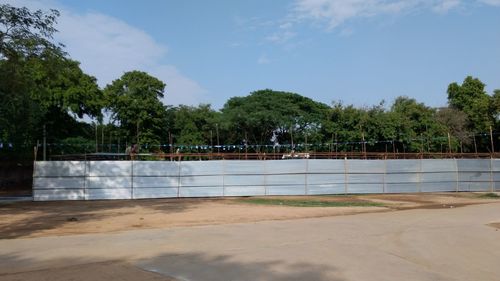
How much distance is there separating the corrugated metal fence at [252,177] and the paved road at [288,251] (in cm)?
1328

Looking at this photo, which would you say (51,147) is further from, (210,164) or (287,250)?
(287,250)

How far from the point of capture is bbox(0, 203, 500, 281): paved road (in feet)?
26.0

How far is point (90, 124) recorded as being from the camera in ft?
159

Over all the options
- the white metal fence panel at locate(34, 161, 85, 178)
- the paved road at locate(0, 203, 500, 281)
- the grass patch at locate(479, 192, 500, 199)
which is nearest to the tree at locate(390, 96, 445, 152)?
the grass patch at locate(479, 192, 500, 199)

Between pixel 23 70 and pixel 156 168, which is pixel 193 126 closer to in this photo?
pixel 156 168

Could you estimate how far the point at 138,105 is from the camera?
1810 inches

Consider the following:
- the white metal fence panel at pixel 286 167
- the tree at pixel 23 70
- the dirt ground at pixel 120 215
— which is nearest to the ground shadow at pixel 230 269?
the dirt ground at pixel 120 215

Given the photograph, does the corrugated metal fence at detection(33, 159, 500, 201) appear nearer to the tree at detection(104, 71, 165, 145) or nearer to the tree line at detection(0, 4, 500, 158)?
the tree line at detection(0, 4, 500, 158)

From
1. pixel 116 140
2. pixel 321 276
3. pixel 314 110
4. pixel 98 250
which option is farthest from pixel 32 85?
pixel 314 110

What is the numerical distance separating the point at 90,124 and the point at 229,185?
25.1 metres

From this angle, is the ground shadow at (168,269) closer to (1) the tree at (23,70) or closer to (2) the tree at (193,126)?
(1) the tree at (23,70)

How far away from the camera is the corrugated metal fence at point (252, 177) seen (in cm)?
2622

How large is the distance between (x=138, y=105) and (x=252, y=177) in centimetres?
2093

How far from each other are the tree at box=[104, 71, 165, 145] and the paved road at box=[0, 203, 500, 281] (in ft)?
108
